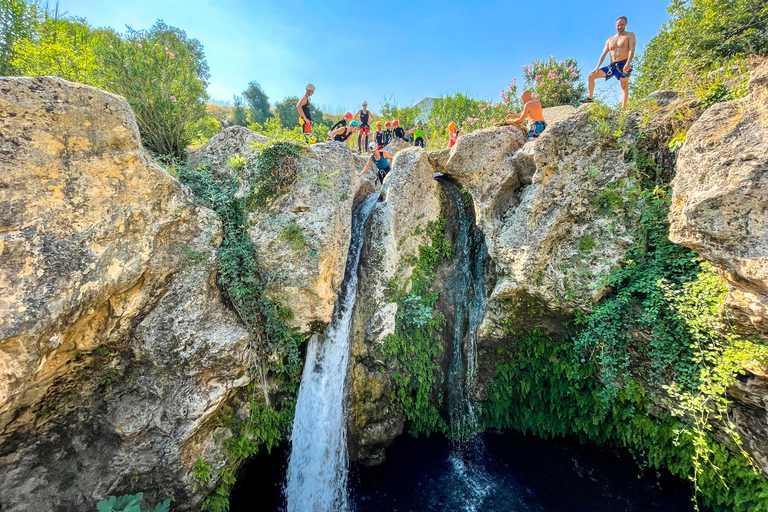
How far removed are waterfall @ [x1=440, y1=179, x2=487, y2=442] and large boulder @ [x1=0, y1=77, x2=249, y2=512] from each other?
5363 millimetres

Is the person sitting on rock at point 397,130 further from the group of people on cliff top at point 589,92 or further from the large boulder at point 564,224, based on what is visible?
the large boulder at point 564,224

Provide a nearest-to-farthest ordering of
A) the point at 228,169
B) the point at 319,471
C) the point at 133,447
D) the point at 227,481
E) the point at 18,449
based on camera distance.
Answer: the point at 18,449
the point at 133,447
the point at 227,481
the point at 319,471
the point at 228,169

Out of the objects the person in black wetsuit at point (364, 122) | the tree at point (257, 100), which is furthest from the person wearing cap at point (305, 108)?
the tree at point (257, 100)

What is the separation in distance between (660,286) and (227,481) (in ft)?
29.8

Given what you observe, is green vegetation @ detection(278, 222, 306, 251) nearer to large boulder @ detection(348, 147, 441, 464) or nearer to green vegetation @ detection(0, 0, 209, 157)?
large boulder @ detection(348, 147, 441, 464)

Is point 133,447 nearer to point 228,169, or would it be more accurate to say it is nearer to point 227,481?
point 227,481

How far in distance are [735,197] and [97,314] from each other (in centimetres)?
985

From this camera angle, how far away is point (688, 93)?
5.82 m

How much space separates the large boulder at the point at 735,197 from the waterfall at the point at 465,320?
13.4 feet

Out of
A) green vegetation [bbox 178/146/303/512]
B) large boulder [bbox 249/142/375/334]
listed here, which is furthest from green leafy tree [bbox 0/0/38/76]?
large boulder [bbox 249/142/375/334]

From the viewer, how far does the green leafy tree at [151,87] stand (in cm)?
698

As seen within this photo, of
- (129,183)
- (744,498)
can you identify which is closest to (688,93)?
(744,498)

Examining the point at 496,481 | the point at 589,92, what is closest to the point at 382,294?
the point at 496,481

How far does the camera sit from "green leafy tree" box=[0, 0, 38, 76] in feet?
22.3
